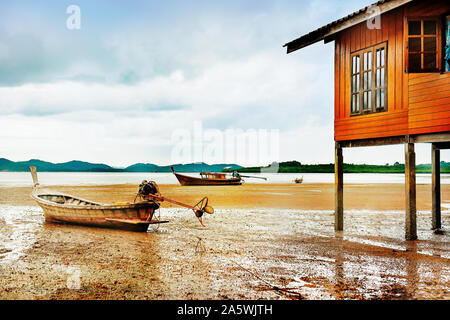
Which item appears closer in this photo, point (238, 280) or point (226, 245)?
point (238, 280)

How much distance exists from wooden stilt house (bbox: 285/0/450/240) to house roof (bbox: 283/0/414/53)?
2 cm

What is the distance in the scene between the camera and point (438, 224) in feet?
43.4

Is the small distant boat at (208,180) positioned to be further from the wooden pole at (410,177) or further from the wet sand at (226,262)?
the wooden pole at (410,177)

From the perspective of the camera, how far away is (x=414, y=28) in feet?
34.1

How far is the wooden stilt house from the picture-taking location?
9.70 m

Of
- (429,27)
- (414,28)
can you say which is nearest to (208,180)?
(414,28)

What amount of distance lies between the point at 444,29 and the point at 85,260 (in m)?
10.6

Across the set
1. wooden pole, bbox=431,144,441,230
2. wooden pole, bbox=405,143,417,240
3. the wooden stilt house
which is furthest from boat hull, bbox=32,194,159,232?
wooden pole, bbox=431,144,441,230

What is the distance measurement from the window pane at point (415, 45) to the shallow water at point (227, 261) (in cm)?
539

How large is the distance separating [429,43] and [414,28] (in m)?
0.67

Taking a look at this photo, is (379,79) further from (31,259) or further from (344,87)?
(31,259)

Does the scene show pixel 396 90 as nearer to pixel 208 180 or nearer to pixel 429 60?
pixel 429 60

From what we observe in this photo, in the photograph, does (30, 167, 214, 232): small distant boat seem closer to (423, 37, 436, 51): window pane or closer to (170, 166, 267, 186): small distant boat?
(423, 37, 436, 51): window pane
